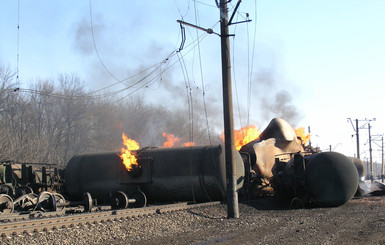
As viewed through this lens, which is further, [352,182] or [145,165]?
[145,165]

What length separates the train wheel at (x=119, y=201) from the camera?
1595cm

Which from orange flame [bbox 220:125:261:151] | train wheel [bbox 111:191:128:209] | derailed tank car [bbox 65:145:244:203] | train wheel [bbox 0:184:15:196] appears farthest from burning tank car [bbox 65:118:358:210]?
orange flame [bbox 220:125:261:151]

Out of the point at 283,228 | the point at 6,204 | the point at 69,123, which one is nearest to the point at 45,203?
the point at 6,204

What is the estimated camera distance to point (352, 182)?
16703mm

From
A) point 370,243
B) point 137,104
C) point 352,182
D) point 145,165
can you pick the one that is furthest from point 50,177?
point 137,104

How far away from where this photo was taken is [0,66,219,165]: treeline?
41438mm

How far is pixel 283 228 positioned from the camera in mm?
11195

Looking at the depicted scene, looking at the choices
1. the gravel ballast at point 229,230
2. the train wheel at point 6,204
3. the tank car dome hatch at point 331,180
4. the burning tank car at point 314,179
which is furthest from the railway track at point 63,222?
the tank car dome hatch at point 331,180

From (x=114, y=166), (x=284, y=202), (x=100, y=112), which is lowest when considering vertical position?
(x=284, y=202)

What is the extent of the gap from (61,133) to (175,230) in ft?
123

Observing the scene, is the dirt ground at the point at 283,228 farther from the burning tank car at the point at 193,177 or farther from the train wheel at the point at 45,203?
the train wheel at the point at 45,203

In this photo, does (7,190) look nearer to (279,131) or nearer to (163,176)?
(163,176)

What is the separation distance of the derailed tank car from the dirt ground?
6.38 ft

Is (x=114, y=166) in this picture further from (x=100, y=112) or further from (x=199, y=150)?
(x=100, y=112)
